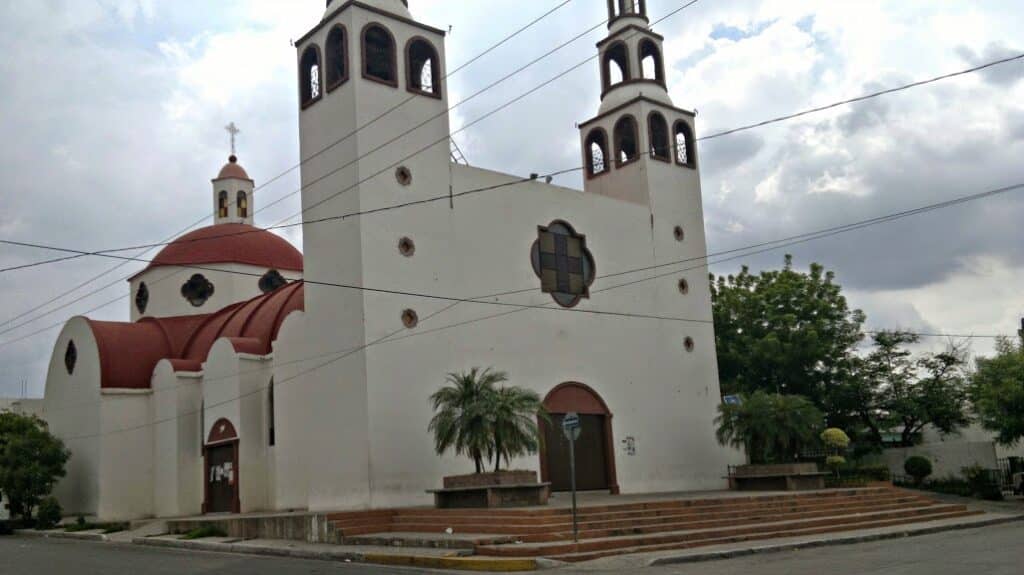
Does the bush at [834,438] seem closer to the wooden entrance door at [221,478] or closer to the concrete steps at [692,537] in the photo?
the concrete steps at [692,537]

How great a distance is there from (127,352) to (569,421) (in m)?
20.1

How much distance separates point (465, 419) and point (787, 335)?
58.6 feet

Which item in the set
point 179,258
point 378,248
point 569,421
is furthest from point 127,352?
point 569,421

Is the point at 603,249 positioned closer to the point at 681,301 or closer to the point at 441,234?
the point at 681,301

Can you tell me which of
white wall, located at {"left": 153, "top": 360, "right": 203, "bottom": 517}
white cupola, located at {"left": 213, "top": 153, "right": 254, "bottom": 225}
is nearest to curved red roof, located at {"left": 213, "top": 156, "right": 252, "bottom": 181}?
white cupola, located at {"left": 213, "top": 153, "right": 254, "bottom": 225}

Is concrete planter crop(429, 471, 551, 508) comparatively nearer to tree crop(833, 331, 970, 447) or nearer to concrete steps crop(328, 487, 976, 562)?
concrete steps crop(328, 487, 976, 562)

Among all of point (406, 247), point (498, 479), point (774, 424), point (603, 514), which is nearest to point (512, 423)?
point (498, 479)

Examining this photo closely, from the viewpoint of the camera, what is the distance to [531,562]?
14.7 metres

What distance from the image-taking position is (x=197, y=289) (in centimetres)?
3559

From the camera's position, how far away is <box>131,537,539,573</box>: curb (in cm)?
1460

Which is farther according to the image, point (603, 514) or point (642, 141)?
point (642, 141)

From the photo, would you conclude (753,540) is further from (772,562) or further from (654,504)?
(772,562)

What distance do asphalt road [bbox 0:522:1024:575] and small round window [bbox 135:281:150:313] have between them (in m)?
17.0

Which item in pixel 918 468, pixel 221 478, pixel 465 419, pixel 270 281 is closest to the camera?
pixel 465 419
